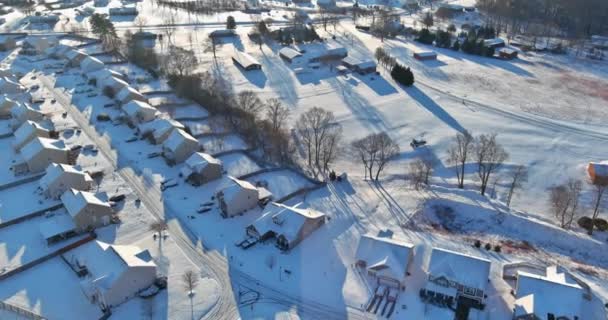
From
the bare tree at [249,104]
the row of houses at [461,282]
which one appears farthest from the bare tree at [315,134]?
the row of houses at [461,282]

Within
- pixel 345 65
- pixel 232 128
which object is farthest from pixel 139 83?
pixel 345 65

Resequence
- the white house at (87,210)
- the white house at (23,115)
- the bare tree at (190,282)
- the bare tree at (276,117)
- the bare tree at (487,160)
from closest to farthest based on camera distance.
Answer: the bare tree at (190,282) < the white house at (87,210) < the bare tree at (487,160) < the bare tree at (276,117) < the white house at (23,115)

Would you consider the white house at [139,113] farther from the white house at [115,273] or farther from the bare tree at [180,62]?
the white house at [115,273]

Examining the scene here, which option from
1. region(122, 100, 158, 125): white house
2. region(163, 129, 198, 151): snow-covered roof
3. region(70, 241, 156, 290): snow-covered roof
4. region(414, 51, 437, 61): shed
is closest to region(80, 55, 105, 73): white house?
region(122, 100, 158, 125): white house

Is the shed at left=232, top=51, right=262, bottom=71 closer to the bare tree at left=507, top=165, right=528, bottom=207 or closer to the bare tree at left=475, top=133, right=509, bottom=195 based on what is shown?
the bare tree at left=475, top=133, right=509, bottom=195

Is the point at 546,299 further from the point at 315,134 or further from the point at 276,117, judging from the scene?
the point at 276,117

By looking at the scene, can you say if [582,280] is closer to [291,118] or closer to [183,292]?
[183,292]
